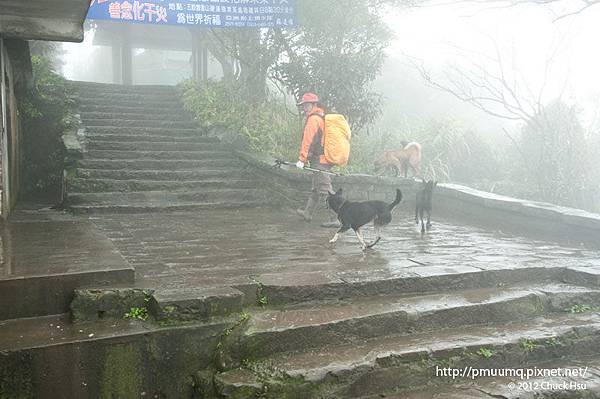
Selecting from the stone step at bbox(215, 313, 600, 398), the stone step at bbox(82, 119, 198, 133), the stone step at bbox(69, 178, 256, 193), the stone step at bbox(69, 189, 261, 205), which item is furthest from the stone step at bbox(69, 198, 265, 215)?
the stone step at bbox(215, 313, 600, 398)

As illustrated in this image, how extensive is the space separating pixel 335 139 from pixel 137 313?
4507 mm

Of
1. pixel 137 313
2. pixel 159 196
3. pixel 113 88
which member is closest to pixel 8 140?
pixel 159 196

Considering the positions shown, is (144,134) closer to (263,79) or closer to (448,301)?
(263,79)

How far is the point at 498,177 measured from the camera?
15156 millimetres

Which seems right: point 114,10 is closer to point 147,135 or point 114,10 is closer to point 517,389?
point 147,135

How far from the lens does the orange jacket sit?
24.9 ft

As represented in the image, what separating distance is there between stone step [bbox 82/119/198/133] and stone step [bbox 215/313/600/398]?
9.01 meters

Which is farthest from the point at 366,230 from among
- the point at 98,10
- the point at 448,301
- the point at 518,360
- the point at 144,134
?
the point at 98,10

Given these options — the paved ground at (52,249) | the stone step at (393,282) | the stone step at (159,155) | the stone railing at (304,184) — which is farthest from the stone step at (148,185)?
the stone step at (393,282)

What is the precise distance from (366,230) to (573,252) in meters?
2.84

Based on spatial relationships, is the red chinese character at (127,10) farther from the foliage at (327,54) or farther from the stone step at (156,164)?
the stone step at (156,164)

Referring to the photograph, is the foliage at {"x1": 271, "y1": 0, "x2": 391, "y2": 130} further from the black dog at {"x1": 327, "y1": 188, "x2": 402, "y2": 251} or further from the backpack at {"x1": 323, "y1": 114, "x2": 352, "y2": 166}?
the black dog at {"x1": 327, "y1": 188, "x2": 402, "y2": 251}

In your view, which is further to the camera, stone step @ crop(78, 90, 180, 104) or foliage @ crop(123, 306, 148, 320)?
stone step @ crop(78, 90, 180, 104)

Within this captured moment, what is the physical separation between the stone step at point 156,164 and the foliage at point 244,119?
0.65 metres
